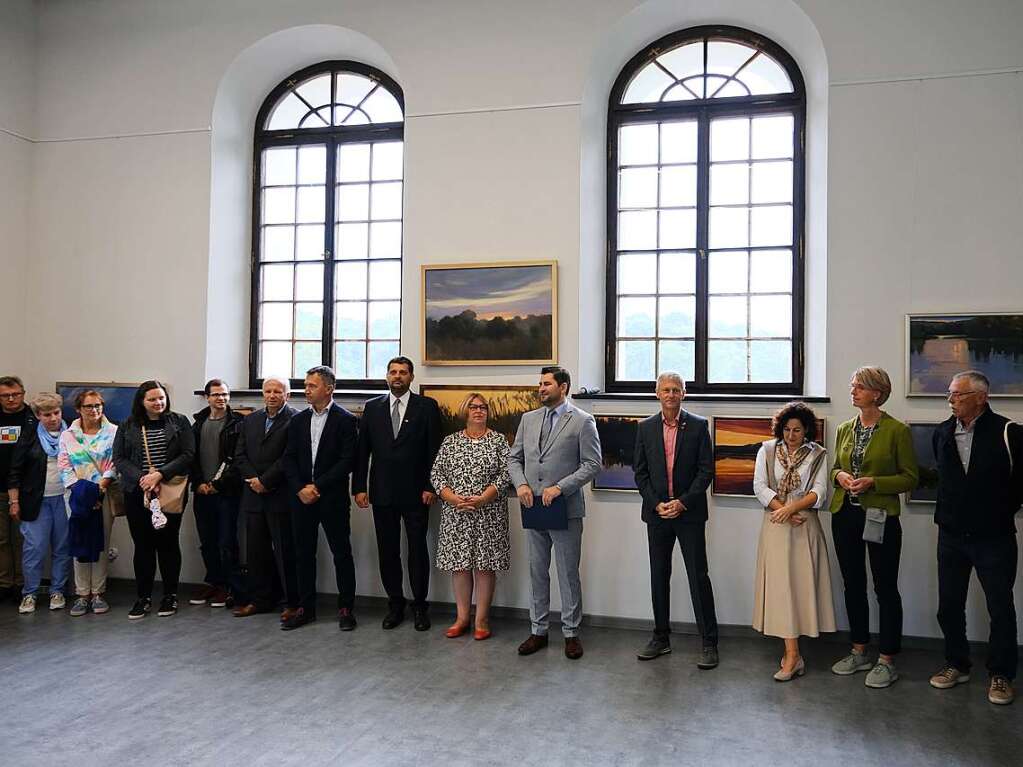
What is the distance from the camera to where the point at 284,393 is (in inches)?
221

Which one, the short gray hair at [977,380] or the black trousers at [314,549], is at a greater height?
the short gray hair at [977,380]

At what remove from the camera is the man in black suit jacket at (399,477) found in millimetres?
5293

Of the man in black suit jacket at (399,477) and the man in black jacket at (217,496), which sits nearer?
the man in black suit jacket at (399,477)

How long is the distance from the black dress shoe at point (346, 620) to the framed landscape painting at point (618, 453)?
176 centimetres

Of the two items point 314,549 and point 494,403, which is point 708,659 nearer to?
point 494,403

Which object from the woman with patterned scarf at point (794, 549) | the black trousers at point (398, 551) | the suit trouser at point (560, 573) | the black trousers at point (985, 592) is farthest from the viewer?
the black trousers at point (398, 551)

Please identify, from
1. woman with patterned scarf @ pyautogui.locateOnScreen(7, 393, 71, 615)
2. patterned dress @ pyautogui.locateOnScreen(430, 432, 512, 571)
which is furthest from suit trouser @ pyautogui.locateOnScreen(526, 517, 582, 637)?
woman with patterned scarf @ pyautogui.locateOnScreen(7, 393, 71, 615)

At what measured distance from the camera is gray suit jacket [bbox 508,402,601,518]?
15.8ft

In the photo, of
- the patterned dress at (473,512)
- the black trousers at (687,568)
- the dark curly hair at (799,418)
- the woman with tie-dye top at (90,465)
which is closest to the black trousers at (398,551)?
the patterned dress at (473,512)

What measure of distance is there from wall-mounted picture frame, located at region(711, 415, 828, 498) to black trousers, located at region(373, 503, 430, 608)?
1.88 m

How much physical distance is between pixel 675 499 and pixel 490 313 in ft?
6.18

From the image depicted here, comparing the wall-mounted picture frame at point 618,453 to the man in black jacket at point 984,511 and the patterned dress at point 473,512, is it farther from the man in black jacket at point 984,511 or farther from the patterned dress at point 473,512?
the man in black jacket at point 984,511

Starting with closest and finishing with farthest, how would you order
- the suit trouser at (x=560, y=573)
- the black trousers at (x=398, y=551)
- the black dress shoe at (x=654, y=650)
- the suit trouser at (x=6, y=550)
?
the black dress shoe at (x=654, y=650) → the suit trouser at (x=560, y=573) → the black trousers at (x=398, y=551) → the suit trouser at (x=6, y=550)

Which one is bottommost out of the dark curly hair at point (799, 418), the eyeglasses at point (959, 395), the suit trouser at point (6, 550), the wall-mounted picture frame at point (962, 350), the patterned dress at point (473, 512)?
the suit trouser at point (6, 550)
